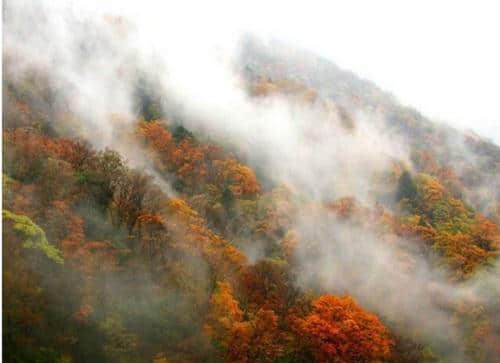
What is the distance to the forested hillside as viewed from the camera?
35844 mm

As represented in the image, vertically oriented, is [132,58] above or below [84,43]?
above

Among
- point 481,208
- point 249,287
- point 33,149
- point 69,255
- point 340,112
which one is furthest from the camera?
point 340,112

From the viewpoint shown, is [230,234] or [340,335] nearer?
[340,335]

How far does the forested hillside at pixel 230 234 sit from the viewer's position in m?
35.8

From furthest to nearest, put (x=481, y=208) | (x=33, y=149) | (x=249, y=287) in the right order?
(x=481, y=208) → (x=249, y=287) → (x=33, y=149)

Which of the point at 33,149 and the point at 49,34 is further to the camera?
the point at 49,34

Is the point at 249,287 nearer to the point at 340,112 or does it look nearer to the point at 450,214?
the point at 450,214

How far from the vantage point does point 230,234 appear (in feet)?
289

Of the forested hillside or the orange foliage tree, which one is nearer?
the forested hillside

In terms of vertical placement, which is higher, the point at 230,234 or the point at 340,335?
the point at 230,234

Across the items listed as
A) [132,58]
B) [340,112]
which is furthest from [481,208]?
[132,58]

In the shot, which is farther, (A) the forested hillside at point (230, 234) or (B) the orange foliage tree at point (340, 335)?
(B) the orange foliage tree at point (340, 335)

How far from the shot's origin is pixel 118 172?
54.4 meters

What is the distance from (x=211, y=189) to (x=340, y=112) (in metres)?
104
